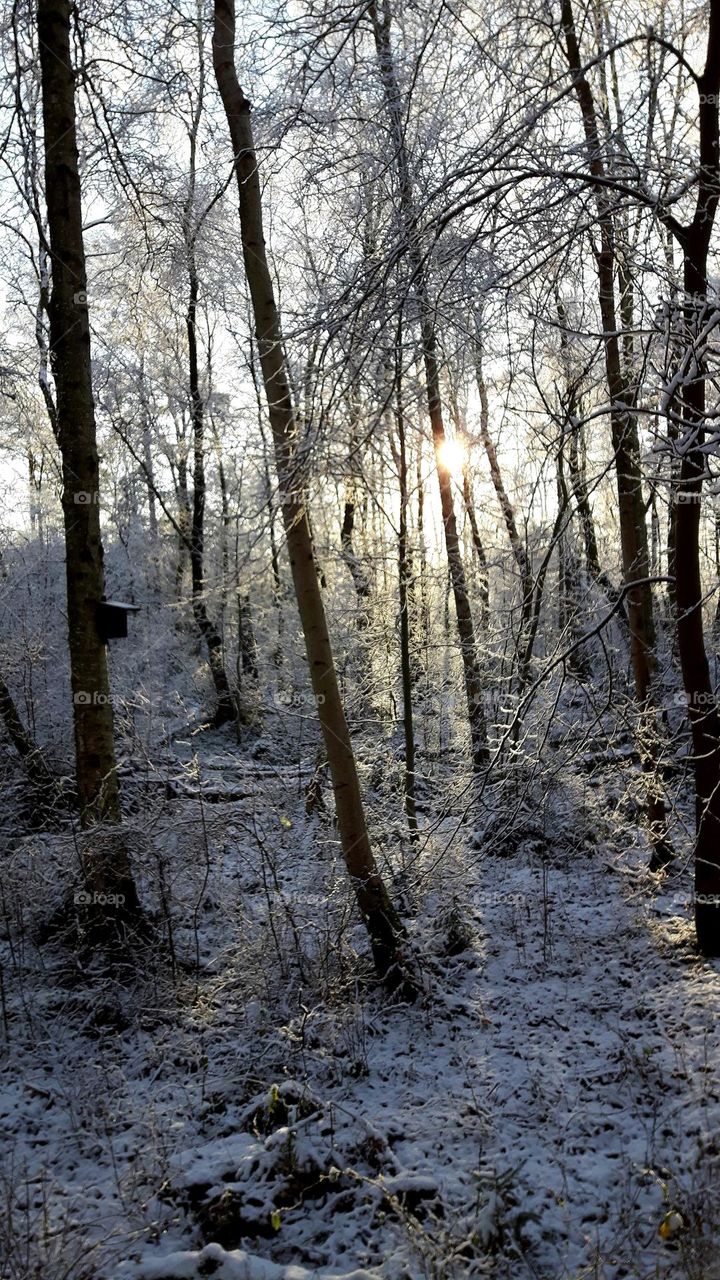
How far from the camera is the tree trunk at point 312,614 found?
5.18m

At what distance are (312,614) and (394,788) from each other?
473 cm

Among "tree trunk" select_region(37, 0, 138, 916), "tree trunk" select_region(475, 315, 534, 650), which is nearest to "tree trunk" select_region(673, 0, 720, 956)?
"tree trunk" select_region(475, 315, 534, 650)

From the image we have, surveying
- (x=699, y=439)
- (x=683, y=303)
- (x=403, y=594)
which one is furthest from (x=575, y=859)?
(x=683, y=303)

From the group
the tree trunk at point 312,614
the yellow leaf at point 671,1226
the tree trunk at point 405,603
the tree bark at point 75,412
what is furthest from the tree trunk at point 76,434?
the yellow leaf at point 671,1226

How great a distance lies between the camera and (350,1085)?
454cm

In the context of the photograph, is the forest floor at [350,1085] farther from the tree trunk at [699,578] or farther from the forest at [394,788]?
the tree trunk at [699,578]

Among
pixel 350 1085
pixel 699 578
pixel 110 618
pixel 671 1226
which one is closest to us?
pixel 671 1226

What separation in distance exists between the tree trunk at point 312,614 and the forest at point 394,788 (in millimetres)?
29

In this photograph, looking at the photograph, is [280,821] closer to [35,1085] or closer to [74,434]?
[35,1085]

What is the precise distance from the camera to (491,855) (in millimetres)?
8430

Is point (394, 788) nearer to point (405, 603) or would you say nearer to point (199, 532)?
point (405, 603)

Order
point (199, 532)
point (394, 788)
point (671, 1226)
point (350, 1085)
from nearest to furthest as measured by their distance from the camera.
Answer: point (671, 1226), point (350, 1085), point (394, 788), point (199, 532)

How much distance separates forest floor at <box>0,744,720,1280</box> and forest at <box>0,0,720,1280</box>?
0.02 meters

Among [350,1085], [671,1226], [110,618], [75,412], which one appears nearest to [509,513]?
[110,618]
